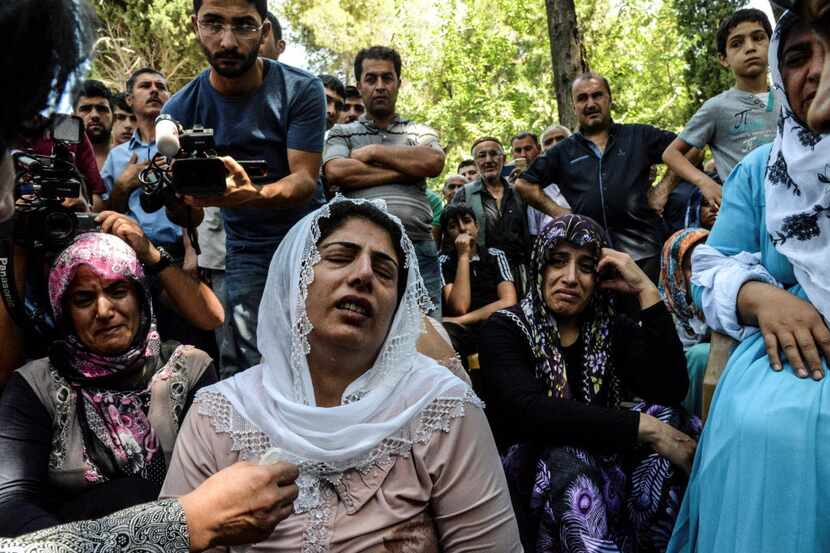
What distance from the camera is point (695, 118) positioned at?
4.92 meters

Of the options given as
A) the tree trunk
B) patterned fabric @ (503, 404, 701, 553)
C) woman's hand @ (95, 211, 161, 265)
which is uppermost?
the tree trunk

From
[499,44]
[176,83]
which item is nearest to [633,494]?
[176,83]

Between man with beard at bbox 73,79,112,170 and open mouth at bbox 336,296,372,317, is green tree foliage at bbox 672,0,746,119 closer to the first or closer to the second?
man with beard at bbox 73,79,112,170

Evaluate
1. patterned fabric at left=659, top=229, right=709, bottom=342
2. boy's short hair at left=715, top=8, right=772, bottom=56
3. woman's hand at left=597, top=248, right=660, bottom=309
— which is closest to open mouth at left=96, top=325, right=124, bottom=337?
woman's hand at left=597, top=248, right=660, bottom=309

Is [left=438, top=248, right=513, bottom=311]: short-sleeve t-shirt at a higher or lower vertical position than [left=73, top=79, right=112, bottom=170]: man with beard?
lower

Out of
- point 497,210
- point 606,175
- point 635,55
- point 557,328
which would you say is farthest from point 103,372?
point 635,55

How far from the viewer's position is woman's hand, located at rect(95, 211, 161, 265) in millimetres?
3219

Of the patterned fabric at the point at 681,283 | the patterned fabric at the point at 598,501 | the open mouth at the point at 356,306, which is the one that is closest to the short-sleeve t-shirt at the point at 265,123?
the open mouth at the point at 356,306

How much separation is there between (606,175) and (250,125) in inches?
109

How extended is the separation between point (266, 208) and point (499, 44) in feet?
71.0

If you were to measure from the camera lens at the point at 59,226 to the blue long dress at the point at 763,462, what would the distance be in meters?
2.38

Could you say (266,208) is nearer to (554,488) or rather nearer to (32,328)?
(32,328)

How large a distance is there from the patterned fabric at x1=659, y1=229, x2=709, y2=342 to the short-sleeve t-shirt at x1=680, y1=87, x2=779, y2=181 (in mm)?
989

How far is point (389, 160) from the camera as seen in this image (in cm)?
428
